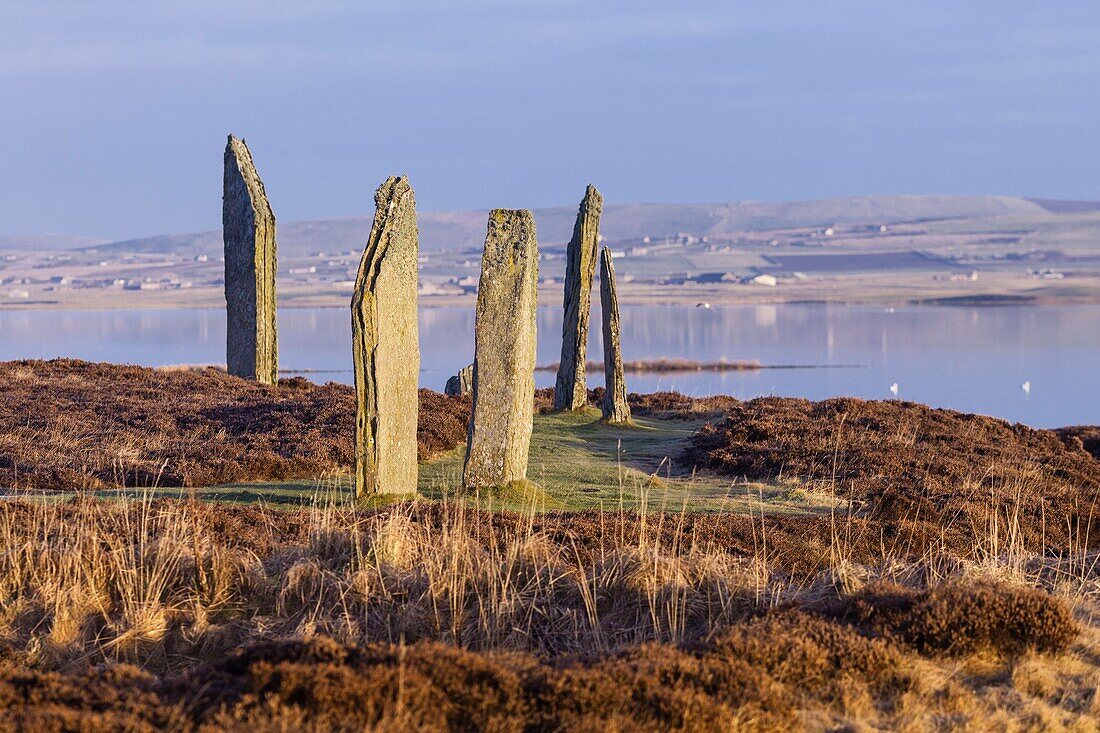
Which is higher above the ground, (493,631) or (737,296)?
(737,296)

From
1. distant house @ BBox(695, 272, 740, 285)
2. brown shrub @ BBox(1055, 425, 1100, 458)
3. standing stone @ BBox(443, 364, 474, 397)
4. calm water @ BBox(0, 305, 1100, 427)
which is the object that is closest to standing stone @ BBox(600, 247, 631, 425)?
standing stone @ BBox(443, 364, 474, 397)

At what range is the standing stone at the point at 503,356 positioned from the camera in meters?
14.2

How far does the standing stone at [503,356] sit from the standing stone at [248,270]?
41.6ft

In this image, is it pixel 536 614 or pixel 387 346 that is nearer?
pixel 536 614

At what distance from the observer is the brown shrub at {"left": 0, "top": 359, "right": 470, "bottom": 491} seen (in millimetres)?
15477

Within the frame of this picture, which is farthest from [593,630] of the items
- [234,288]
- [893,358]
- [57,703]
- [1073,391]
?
[893,358]

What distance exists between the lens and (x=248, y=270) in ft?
86.7

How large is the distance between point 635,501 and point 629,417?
910 centimetres

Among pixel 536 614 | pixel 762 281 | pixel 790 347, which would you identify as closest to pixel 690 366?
pixel 790 347

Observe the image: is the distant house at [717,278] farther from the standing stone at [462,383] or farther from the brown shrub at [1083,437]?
the standing stone at [462,383]

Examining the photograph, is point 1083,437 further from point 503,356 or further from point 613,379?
point 503,356

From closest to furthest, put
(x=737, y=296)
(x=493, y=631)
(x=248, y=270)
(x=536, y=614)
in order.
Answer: (x=493, y=631) → (x=536, y=614) → (x=248, y=270) → (x=737, y=296)

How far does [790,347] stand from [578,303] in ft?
165

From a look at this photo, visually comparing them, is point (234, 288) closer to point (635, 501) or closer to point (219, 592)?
point (635, 501)
